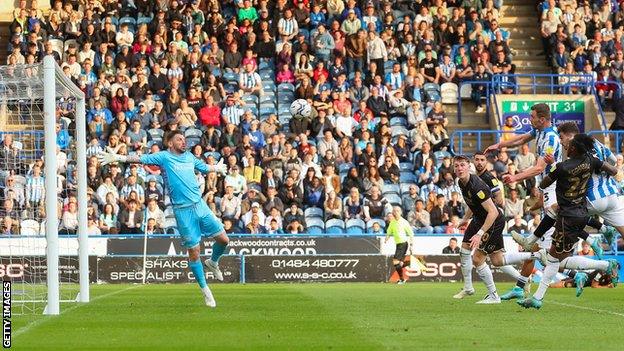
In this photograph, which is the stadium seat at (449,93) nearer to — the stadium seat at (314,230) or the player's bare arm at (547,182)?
the stadium seat at (314,230)

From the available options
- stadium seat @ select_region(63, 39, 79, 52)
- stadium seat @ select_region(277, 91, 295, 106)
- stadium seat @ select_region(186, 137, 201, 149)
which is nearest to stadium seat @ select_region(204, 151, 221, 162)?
stadium seat @ select_region(186, 137, 201, 149)

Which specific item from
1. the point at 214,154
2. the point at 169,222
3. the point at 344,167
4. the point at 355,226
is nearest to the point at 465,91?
the point at 344,167

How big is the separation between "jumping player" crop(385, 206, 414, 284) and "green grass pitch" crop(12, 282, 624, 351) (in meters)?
10.3

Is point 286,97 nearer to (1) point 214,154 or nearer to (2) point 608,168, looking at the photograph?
(1) point 214,154

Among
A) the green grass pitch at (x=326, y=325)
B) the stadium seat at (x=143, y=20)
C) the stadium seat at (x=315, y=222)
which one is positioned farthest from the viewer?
the stadium seat at (x=143, y=20)

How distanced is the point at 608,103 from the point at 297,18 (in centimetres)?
949

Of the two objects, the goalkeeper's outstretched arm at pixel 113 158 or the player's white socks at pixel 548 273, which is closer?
the player's white socks at pixel 548 273

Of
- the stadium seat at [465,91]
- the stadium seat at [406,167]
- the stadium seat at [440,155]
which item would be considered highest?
the stadium seat at [465,91]

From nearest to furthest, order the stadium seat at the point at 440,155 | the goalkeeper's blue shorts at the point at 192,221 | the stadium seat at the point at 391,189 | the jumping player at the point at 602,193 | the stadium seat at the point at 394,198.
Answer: the jumping player at the point at 602,193 → the goalkeeper's blue shorts at the point at 192,221 → the stadium seat at the point at 394,198 → the stadium seat at the point at 391,189 → the stadium seat at the point at 440,155

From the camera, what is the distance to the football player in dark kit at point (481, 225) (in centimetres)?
1784

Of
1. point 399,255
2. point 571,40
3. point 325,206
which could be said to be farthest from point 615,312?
point 571,40

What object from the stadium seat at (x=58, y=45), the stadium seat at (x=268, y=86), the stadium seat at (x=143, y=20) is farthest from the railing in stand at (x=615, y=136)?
the stadium seat at (x=58, y=45)

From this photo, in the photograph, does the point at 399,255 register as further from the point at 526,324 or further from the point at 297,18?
the point at 526,324

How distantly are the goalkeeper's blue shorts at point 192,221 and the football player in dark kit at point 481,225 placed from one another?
11.6 ft
